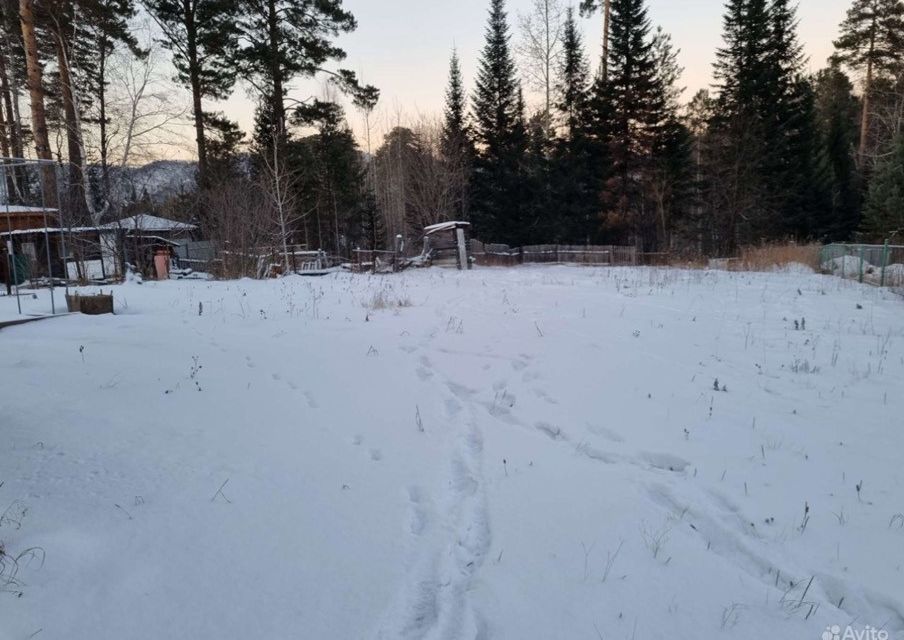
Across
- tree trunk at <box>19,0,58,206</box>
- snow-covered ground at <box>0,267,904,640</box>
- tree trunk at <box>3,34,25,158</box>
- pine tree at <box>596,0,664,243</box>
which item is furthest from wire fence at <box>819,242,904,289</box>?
tree trunk at <box>3,34,25,158</box>

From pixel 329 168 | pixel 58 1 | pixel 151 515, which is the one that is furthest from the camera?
pixel 329 168

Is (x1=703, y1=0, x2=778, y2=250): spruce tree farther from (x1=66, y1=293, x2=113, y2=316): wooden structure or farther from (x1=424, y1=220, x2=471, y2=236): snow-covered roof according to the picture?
(x1=66, y1=293, x2=113, y2=316): wooden structure

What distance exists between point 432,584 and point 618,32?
31955 millimetres

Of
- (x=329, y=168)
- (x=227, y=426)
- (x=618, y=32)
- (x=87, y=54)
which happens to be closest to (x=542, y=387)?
(x=227, y=426)

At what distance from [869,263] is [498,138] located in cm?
2222

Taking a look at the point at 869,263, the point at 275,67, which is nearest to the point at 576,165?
the point at 275,67

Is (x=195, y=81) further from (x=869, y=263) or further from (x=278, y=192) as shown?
(x=869, y=263)

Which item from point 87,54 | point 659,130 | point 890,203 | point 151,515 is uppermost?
point 87,54

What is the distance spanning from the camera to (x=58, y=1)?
1753cm

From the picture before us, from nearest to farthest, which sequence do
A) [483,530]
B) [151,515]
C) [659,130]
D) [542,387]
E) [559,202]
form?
1. [151,515]
2. [483,530]
3. [542,387]
4. [659,130]
5. [559,202]

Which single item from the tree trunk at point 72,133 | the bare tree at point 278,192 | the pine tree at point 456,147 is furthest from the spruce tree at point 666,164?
the tree trunk at point 72,133

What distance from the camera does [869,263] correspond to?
43.9ft

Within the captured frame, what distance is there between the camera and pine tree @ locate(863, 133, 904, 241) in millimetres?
21281

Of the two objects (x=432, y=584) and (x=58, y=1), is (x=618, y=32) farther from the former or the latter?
(x=432, y=584)
